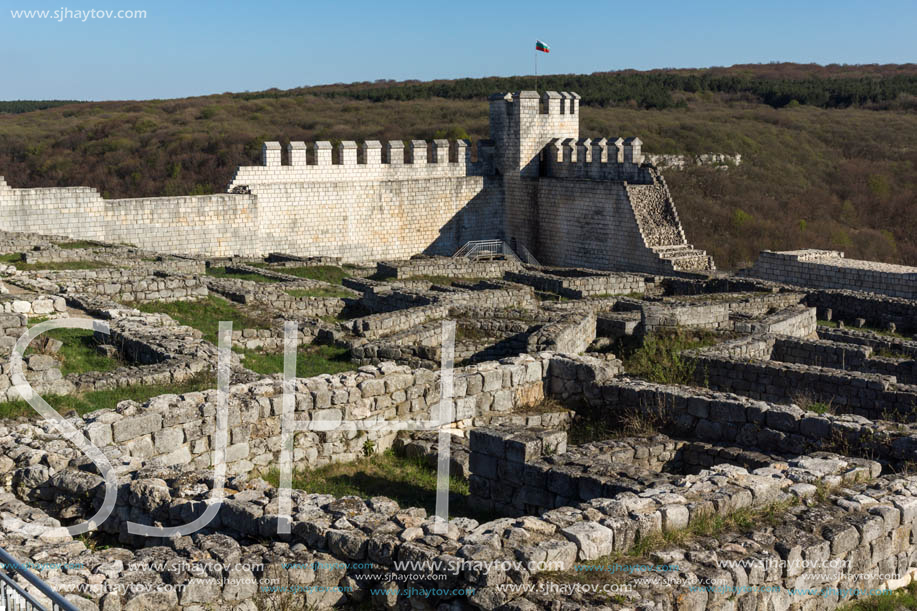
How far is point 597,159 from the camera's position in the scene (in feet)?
93.3

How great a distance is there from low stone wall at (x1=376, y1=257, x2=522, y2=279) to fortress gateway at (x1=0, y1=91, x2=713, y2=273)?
18.4 ft

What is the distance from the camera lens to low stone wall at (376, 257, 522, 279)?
68.9 feet

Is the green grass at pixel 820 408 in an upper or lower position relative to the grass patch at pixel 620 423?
upper

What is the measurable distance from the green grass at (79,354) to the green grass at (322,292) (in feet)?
17.1

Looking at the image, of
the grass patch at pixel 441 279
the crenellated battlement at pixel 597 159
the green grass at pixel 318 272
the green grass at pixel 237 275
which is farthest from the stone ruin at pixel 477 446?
the crenellated battlement at pixel 597 159

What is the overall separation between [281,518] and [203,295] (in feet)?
33.4

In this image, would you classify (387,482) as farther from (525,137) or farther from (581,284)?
(525,137)

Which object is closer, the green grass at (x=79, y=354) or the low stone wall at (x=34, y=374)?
the low stone wall at (x=34, y=374)

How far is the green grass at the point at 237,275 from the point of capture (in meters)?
19.2

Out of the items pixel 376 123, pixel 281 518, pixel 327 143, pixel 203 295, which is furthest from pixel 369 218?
pixel 376 123

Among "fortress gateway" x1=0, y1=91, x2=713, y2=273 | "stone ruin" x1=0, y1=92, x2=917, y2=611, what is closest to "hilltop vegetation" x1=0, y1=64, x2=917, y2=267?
"fortress gateway" x1=0, y1=91, x2=713, y2=273

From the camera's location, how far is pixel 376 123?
5625cm

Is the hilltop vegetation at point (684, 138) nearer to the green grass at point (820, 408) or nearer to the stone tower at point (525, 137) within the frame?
the stone tower at point (525, 137)

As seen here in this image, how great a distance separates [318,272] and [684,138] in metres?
32.4
